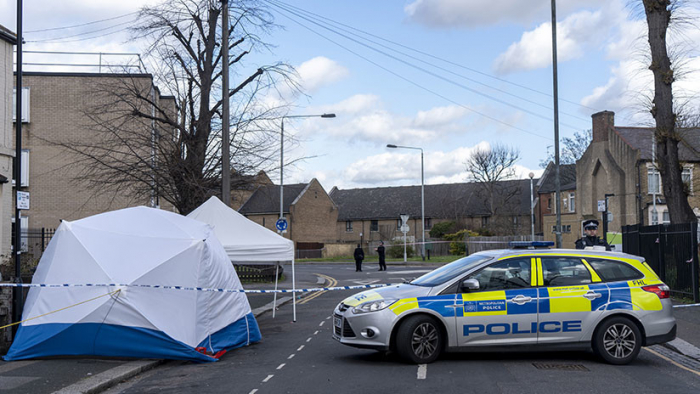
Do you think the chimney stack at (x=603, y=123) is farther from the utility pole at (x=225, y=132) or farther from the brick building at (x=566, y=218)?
the utility pole at (x=225, y=132)

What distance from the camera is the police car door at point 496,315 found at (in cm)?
953

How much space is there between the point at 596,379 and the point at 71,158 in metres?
27.4

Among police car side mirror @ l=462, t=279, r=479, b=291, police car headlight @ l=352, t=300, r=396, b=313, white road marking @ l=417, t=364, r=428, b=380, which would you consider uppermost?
police car side mirror @ l=462, t=279, r=479, b=291

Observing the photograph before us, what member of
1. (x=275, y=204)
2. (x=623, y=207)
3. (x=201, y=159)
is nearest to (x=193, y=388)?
(x=201, y=159)

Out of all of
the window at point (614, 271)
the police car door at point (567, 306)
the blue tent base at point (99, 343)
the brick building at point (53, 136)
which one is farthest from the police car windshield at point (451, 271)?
the brick building at point (53, 136)

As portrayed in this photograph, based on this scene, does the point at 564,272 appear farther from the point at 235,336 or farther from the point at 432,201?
the point at 432,201

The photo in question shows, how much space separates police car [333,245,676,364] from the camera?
31.1 ft

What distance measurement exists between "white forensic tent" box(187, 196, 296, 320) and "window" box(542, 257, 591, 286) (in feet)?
21.7

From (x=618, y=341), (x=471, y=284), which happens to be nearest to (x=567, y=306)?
(x=618, y=341)

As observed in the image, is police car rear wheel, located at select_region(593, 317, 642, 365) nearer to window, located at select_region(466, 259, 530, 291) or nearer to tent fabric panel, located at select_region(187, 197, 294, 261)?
window, located at select_region(466, 259, 530, 291)

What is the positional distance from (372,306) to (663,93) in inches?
Result: 478

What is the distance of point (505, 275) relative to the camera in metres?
9.83

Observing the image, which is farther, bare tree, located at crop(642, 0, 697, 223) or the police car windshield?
bare tree, located at crop(642, 0, 697, 223)

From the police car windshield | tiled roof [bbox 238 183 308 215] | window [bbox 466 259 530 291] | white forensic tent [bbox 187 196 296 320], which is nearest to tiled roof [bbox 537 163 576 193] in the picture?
tiled roof [bbox 238 183 308 215]
